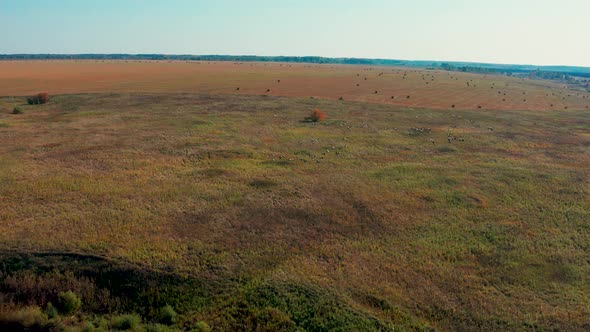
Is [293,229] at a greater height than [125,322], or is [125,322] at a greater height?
[293,229]

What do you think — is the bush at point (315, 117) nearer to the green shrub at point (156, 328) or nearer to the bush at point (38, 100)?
the green shrub at point (156, 328)

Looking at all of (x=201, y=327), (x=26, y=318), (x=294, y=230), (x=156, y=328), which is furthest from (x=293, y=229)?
(x=26, y=318)

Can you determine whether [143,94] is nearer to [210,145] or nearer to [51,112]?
[51,112]

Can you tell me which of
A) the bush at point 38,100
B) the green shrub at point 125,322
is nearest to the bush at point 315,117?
the green shrub at point 125,322

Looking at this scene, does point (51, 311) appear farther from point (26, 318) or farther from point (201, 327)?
point (201, 327)

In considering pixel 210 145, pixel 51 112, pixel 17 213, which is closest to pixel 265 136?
pixel 210 145
